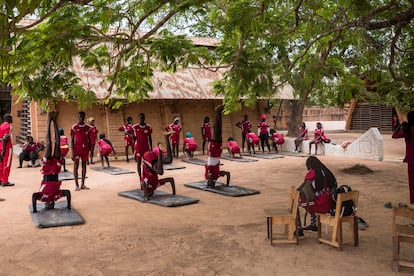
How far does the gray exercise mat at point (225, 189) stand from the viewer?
964cm

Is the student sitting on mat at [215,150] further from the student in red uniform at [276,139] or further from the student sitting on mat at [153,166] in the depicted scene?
the student in red uniform at [276,139]

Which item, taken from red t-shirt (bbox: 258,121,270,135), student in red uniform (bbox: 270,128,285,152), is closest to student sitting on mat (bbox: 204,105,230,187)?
red t-shirt (bbox: 258,121,270,135)

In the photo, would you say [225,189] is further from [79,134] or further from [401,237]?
[401,237]

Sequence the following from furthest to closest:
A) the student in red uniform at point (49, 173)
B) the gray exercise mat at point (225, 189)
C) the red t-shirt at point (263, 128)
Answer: the red t-shirt at point (263, 128)
the gray exercise mat at point (225, 189)
the student in red uniform at point (49, 173)

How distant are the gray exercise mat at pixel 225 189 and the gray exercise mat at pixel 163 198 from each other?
1.05 m

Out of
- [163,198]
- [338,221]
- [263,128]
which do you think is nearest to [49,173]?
[163,198]

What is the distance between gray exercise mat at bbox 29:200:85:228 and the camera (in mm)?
7075

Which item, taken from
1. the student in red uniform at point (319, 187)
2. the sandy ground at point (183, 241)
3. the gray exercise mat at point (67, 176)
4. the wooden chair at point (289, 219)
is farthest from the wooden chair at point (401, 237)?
the gray exercise mat at point (67, 176)

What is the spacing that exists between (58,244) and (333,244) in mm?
4068

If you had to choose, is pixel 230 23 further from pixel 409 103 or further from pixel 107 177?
pixel 107 177

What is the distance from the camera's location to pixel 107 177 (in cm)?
1298

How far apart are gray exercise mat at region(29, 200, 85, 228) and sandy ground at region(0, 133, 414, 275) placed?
0.16m

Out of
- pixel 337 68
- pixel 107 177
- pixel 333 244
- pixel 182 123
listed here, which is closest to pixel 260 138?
pixel 182 123

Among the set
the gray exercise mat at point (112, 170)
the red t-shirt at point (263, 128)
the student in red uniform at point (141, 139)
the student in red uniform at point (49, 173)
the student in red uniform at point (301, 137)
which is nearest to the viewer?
the student in red uniform at point (49, 173)
